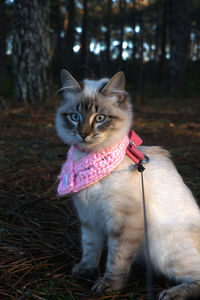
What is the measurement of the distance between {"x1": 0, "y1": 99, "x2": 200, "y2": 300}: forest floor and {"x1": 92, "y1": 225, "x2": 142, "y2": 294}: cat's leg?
0.06 m

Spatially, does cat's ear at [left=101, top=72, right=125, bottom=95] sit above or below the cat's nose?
above

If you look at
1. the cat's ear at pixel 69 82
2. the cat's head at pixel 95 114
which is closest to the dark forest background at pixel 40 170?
the cat's head at pixel 95 114

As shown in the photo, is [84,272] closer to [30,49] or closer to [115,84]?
[115,84]

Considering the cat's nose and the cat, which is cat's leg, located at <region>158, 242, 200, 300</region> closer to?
the cat

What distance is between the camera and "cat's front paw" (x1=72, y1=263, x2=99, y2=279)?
1.86 m

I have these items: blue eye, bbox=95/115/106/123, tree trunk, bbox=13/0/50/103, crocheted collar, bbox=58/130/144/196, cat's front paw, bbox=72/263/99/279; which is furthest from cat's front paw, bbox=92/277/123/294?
tree trunk, bbox=13/0/50/103


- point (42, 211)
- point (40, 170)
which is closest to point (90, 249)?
point (42, 211)

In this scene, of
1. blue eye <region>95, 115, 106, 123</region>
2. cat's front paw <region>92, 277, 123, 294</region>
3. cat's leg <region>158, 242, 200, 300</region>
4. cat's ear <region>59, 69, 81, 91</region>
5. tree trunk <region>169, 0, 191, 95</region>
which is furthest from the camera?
tree trunk <region>169, 0, 191, 95</region>

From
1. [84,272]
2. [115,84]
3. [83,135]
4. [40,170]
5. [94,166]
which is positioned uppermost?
[115,84]

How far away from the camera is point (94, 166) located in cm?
184

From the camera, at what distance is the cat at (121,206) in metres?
1.72

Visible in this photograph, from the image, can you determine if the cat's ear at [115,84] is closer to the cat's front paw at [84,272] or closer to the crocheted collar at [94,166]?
the crocheted collar at [94,166]

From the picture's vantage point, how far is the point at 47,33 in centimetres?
616

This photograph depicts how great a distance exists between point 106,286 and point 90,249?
13.2 inches
